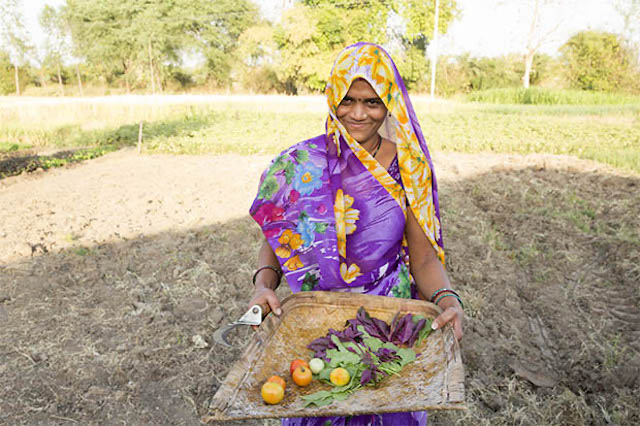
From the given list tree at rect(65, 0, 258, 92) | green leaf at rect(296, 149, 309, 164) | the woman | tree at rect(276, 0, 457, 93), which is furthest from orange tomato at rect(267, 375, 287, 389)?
tree at rect(65, 0, 258, 92)

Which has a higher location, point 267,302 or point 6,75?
point 6,75

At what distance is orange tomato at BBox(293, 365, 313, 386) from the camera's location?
137 cm

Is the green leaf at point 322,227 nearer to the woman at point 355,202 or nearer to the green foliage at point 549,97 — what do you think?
the woman at point 355,202

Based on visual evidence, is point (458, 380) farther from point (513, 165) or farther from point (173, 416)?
point (513, 165)

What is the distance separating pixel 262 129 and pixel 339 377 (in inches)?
442

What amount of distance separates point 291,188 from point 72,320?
2.72 m

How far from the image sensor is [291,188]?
65.4 inches

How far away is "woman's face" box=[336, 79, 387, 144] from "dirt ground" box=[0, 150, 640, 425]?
1.79m

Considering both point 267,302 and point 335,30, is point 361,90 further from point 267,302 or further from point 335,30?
point 335,30

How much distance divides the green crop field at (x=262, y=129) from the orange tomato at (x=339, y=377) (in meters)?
7.55

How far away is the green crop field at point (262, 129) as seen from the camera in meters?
9.85

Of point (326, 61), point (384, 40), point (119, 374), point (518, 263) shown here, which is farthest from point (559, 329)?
point (384, 40)

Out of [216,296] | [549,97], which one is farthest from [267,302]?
[549,97]

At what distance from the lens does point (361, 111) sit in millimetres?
1670
